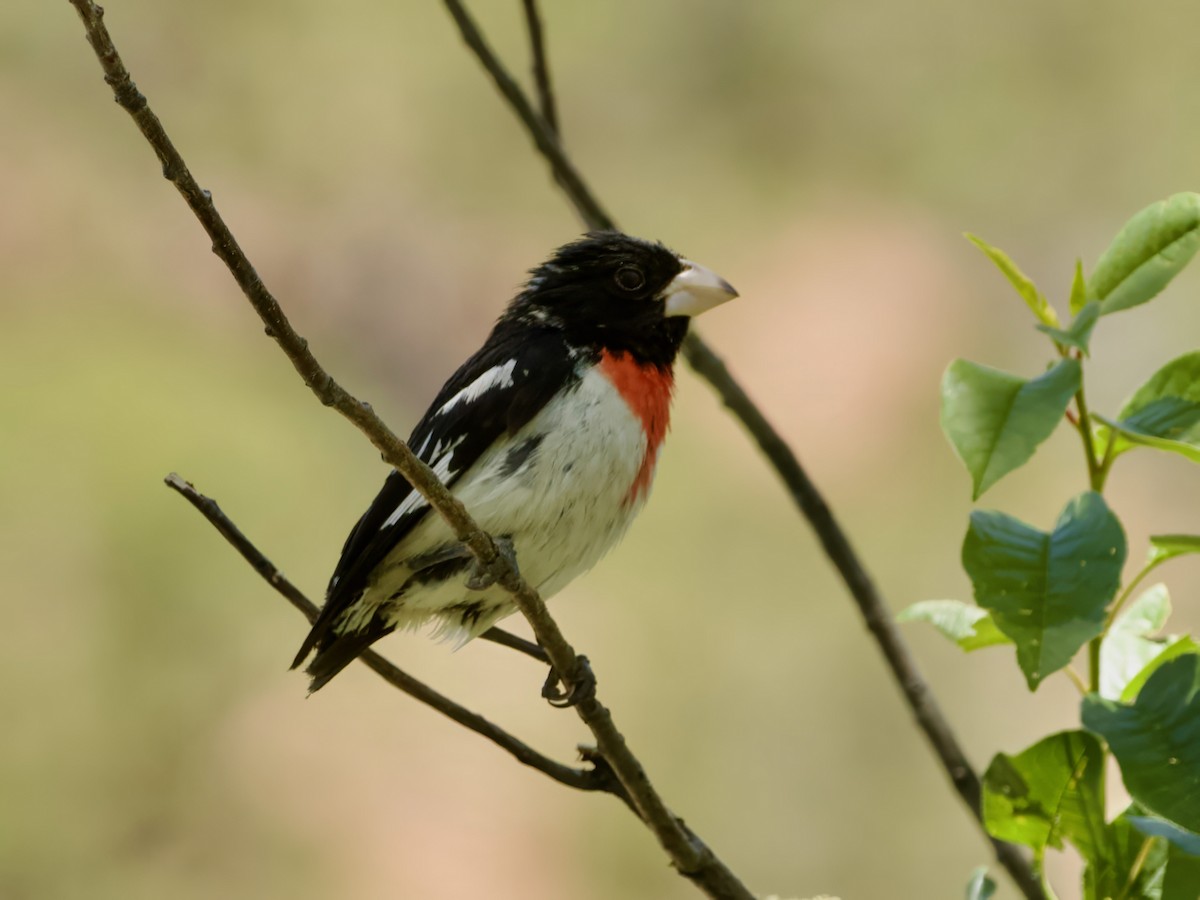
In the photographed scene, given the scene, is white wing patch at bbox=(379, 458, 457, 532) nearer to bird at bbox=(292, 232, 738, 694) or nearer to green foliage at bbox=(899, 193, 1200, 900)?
bird at bbox=(292, 232, 738, 694)

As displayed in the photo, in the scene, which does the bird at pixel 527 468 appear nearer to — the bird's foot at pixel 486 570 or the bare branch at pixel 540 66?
the bird's foot at pixel 486 570

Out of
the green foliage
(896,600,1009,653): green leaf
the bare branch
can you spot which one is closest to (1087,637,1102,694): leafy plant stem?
the green foliage

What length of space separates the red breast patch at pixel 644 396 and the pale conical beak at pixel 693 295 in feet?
0.46

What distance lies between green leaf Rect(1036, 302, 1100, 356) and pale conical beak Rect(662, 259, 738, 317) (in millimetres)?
1208

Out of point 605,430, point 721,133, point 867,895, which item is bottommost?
point 867,895

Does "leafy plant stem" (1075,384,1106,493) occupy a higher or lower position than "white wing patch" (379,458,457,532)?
lower

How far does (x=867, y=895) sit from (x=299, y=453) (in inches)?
89.3

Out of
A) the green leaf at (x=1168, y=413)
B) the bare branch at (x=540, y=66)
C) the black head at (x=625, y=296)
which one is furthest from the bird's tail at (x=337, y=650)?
the green leaf at (x=1168, y=413)

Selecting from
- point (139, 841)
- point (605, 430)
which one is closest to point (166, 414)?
point (139, 841)

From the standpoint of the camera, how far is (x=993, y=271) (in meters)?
4.72

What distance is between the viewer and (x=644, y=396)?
7.52ft

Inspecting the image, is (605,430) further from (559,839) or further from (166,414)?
(166,414)

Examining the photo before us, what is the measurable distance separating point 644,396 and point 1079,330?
1131 mm

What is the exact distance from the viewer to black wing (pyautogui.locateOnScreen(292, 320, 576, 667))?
213cm
